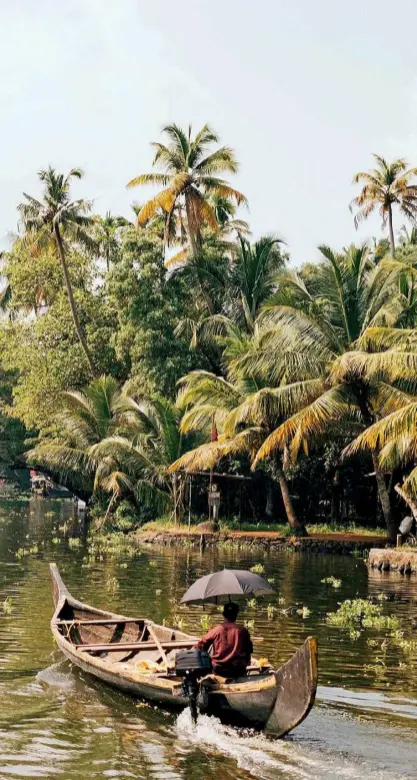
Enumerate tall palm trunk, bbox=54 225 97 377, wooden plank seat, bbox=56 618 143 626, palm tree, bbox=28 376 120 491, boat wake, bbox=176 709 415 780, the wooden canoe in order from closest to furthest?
boat wake, bbox=176 709 415 780, the wooden canoe, wooden plank seat, bbox=56 618 143 626, palm tree, bbox=28 376 120 491, tall palm trunk, bbox=54 225 97 377

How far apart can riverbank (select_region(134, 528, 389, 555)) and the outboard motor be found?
787 inches

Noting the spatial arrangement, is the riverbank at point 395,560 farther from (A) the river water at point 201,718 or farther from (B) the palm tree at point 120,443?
(B) the palm tree at point 120,443

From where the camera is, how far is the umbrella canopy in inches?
430

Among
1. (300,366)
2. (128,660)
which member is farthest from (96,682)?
(300,366)

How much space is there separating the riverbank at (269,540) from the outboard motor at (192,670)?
20.0 m

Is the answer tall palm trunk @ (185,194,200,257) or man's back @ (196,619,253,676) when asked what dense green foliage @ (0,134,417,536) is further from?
man's back @ (196,619,253,676)

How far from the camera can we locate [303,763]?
8.95m

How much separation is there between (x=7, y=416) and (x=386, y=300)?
26.8 m

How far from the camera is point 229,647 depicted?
10.6 metres

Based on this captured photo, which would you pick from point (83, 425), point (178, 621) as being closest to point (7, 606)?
point (178, 621)

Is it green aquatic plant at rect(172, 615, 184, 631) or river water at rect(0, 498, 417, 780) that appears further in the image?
green aquatic plant at rect(172, 615, 184, 631)

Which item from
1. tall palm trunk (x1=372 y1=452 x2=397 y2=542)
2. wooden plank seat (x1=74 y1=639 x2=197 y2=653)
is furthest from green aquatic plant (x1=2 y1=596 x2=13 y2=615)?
tall palm trunk (x1=372 y1=452 x2=397 y2=542)

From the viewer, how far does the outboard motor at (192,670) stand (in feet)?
33.1

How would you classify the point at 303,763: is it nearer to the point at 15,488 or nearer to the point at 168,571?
the point at 168,571
